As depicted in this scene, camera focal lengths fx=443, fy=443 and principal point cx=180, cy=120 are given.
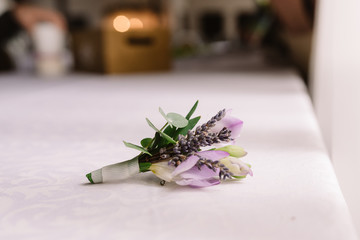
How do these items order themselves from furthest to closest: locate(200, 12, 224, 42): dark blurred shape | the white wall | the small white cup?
1. locate(200, 12, 224, 42): dark blurred shape
2. the small white cup
3. the white wall

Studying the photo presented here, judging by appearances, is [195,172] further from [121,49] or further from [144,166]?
[121,49]

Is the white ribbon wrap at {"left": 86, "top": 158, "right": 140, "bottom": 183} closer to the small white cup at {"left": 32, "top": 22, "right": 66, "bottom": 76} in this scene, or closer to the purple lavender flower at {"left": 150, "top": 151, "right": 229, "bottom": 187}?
the purple lavender flower at {"left": 150, "top": 151, "right": 229, "bottom": 187}

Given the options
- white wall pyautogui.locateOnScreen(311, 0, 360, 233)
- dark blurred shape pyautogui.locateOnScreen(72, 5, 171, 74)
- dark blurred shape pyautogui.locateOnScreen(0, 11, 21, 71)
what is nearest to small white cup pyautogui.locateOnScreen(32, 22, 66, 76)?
dark blurred shape pyautogui.locateOnScreen(72, 5, 171, 74)

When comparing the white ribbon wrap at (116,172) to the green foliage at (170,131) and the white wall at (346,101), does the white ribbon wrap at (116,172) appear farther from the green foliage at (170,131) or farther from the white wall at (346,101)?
the white wall at (346,101)

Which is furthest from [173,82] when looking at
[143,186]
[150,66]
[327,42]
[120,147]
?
[143,186]

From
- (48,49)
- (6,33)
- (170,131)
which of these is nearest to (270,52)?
(48,49)

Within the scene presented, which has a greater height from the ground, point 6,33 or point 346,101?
point 6,33

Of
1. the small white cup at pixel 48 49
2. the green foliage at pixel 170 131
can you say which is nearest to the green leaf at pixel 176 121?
the green foliage at pixel 170 131

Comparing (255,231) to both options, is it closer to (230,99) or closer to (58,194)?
(58,194)
